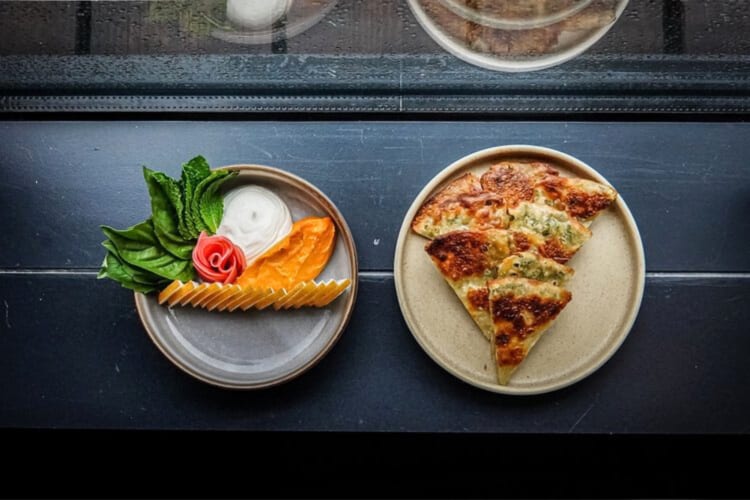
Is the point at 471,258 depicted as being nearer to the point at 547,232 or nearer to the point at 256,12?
the point at 547,232

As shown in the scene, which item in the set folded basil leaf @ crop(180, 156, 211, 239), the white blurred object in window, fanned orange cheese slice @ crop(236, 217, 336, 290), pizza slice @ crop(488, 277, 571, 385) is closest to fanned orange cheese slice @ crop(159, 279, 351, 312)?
fanned orange cheese slice @ crop(236, 217, 336, 290)

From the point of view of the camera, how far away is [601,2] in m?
1.46

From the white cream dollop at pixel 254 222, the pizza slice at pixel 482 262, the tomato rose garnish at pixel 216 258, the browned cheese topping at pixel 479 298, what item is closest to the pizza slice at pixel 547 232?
the pizza slice at pixel 482 262

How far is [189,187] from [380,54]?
62 centimetres

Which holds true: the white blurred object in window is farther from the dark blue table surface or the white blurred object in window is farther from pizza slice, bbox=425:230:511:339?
pizza slice, bbox=425:230:511:339

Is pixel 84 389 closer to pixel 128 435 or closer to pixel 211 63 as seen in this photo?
pixel 128 435

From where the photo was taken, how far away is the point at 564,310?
2037 mm

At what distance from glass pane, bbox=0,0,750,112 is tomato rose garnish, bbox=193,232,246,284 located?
0.38m

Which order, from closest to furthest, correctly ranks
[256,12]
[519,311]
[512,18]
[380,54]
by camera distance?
[512,18] → [256,12] → [380,54] → [519,311]

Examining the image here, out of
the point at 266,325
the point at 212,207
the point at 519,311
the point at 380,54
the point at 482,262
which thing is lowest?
the point at 266,325

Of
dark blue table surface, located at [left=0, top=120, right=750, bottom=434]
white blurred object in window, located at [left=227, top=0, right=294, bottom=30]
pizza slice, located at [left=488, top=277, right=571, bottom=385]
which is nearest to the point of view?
white blurred object in window, located at [left=227, top=0, right=294, bottom=30]

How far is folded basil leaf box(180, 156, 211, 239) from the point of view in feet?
6.43

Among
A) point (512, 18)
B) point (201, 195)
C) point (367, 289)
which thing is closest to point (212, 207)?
point (201, 195)

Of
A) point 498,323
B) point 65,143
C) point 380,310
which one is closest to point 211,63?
point 65,143
